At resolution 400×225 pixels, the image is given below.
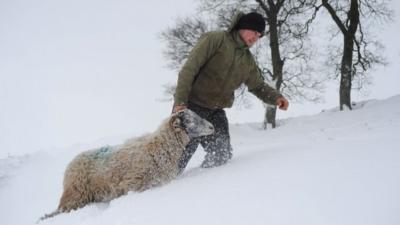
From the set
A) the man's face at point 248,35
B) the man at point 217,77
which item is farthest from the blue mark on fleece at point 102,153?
the man's face at point 248,35

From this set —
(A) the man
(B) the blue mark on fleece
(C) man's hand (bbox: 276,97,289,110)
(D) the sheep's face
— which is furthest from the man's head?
(B) the blue mark on fleece

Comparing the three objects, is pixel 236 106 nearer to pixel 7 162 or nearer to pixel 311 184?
pixel 7 162

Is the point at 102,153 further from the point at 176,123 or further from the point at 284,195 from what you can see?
the point at 284,195

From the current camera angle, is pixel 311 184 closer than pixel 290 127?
Yes

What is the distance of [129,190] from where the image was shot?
481 cm

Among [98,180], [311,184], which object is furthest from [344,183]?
[98,180]

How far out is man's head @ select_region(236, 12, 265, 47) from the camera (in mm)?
5383

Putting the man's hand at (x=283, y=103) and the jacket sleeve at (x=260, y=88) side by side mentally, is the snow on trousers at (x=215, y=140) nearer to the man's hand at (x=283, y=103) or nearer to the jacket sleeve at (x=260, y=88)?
the jacket sleeve at (x=260, y=88)

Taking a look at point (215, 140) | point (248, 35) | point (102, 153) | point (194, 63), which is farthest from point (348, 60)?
point (102, 153)

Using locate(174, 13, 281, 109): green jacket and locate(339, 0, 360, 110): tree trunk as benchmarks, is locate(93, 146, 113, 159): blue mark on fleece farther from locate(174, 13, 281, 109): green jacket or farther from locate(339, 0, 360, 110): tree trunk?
locate(339, 0, 360, 110): tree trunk

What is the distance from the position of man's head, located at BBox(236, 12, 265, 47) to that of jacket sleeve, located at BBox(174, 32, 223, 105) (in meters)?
0.30

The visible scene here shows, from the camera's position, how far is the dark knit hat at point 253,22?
538cm

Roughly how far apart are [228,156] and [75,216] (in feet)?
7.49

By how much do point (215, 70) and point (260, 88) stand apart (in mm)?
1010
